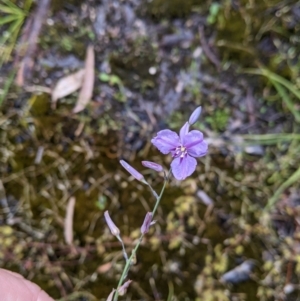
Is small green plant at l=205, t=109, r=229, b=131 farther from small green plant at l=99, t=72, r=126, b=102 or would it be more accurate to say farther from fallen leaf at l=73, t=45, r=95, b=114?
fallen leaf at l=73, t=45, r=95, b=114

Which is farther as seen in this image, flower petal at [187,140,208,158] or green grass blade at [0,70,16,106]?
green grass blade at [0,70,16,106]

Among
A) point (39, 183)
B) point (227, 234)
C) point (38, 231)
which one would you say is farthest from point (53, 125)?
point (227, 234)

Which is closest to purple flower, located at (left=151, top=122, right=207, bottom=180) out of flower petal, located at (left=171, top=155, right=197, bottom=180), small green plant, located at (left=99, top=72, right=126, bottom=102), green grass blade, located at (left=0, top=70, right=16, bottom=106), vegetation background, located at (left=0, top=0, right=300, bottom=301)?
flower petal, located at (left=171, top=155, right=197, bottom=180)

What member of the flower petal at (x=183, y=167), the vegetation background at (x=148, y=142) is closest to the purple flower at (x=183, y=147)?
the flower petal at (x=183, y=167)

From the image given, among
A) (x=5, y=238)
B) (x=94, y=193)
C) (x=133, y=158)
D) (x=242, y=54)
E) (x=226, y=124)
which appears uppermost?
(x=242, y=54)

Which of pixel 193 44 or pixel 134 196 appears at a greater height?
pixel 193 44

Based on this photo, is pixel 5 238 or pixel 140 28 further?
pixel 140 28

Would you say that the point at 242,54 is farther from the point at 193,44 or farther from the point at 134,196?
the point at 134,196
